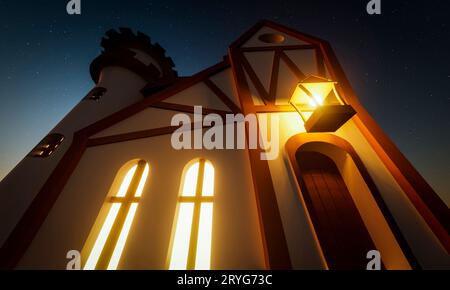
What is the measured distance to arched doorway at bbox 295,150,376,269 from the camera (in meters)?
3.20

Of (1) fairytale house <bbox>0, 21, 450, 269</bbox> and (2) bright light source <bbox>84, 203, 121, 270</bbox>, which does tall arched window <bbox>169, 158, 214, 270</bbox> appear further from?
(2) bright light source <bbox>84, 203, 121, 270</bbox>

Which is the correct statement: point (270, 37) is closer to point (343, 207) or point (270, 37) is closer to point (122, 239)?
point (343, 207)

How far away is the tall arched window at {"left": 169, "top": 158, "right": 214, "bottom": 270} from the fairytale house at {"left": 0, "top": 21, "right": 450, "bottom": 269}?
2 cm

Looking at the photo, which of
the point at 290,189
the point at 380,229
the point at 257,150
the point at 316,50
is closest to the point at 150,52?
the point at 316,50

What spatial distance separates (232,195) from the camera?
3562 millimetres

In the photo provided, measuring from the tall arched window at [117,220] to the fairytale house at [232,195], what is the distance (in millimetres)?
21

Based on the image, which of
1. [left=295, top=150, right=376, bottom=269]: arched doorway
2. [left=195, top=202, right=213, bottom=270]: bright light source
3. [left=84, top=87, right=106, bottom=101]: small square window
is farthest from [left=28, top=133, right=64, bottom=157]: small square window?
[left=295, top=150, right=376, bottom=269]: arched doorway

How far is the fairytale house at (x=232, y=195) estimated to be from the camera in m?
2.89

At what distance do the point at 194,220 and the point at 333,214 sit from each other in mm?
2947

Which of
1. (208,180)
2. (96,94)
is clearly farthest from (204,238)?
(96,94)

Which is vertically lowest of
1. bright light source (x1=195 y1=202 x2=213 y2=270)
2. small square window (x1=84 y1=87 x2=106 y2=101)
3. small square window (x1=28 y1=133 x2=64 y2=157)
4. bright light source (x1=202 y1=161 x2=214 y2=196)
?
→ bright light source (x1=195 y1=202 x2=213 y2=270)

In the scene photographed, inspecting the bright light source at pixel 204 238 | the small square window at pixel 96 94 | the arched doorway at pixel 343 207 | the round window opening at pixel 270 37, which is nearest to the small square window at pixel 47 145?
the small square window at pixel 96 94

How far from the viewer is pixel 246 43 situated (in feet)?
21.7

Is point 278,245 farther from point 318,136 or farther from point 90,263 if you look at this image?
point 90,263
